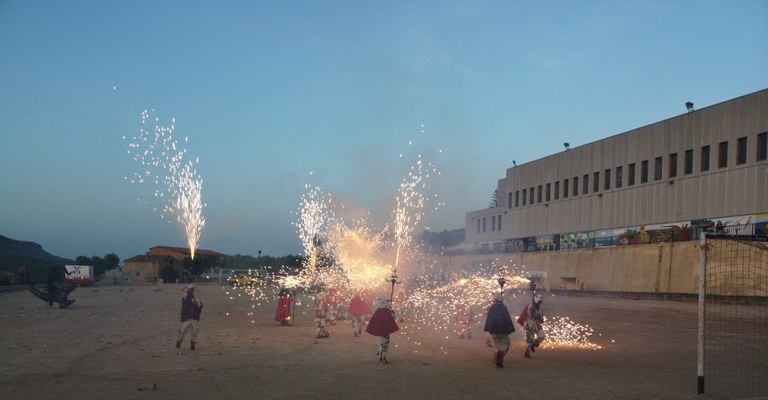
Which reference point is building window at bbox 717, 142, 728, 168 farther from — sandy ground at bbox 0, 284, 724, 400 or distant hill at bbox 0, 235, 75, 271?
distant hill at bbox 0, 235, 75, 271

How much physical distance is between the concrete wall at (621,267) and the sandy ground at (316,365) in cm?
997

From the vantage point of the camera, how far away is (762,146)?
1336 inches

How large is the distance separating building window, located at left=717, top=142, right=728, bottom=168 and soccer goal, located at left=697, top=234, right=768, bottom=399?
7.81 metres

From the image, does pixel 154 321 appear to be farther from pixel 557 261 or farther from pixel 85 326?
pixel 557 261

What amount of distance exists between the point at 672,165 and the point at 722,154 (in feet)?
13.9

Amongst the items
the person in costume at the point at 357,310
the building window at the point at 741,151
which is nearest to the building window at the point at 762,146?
the building window at the point at 741,151

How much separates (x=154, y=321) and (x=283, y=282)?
19.3 feet

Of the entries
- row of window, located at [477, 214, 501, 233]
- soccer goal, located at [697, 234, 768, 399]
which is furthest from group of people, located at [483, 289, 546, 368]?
row of window, located at [477, 214, 501, 233]

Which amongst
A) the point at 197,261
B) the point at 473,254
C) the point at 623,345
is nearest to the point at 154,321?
the point at 623,345

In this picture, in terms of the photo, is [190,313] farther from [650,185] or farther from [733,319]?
[650,185]

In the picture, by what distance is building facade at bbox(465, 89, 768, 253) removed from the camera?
3475cm

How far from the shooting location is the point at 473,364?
1502 centimetres

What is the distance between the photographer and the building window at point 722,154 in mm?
36469

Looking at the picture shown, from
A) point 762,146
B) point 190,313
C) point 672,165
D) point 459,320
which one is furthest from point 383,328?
point 672,165
